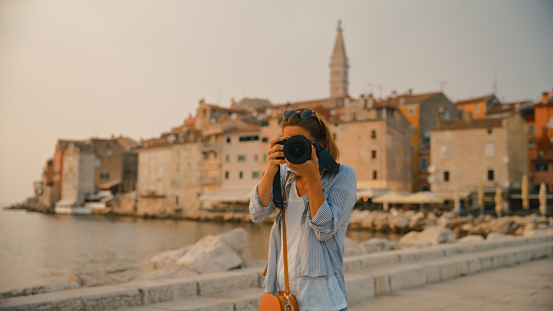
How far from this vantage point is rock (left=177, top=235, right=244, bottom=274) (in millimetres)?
7172

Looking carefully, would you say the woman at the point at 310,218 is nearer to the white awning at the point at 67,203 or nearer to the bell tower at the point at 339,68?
the white awning at the point at 67,203

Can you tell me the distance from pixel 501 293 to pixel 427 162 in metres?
39.8

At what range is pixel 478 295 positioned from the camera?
17.3 ft

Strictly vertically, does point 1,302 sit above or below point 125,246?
above

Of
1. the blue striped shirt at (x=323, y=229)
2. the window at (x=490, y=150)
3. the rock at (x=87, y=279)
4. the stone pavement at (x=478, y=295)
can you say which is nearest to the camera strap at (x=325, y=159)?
the blue striped shirt at (x=323, y=229)

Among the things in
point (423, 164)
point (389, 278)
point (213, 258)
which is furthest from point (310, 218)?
point (423, 164)

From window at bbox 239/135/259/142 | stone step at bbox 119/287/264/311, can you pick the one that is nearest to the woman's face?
stone step at bbox 119/287/264/311

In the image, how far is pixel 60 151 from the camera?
76.9 meters

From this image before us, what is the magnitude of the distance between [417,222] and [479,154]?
359 inches

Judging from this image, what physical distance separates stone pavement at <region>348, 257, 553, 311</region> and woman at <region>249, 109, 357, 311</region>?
279 centimetres

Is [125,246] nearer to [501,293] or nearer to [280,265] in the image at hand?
[501,293]

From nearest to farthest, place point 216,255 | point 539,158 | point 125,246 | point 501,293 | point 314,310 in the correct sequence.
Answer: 1. point 314,310
2. point 501,293
3. point 216,255
4. point 125,246
5. point 539,158

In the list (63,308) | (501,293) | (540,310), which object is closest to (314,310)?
(63,308)

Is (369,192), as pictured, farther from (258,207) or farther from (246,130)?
(258,207)
